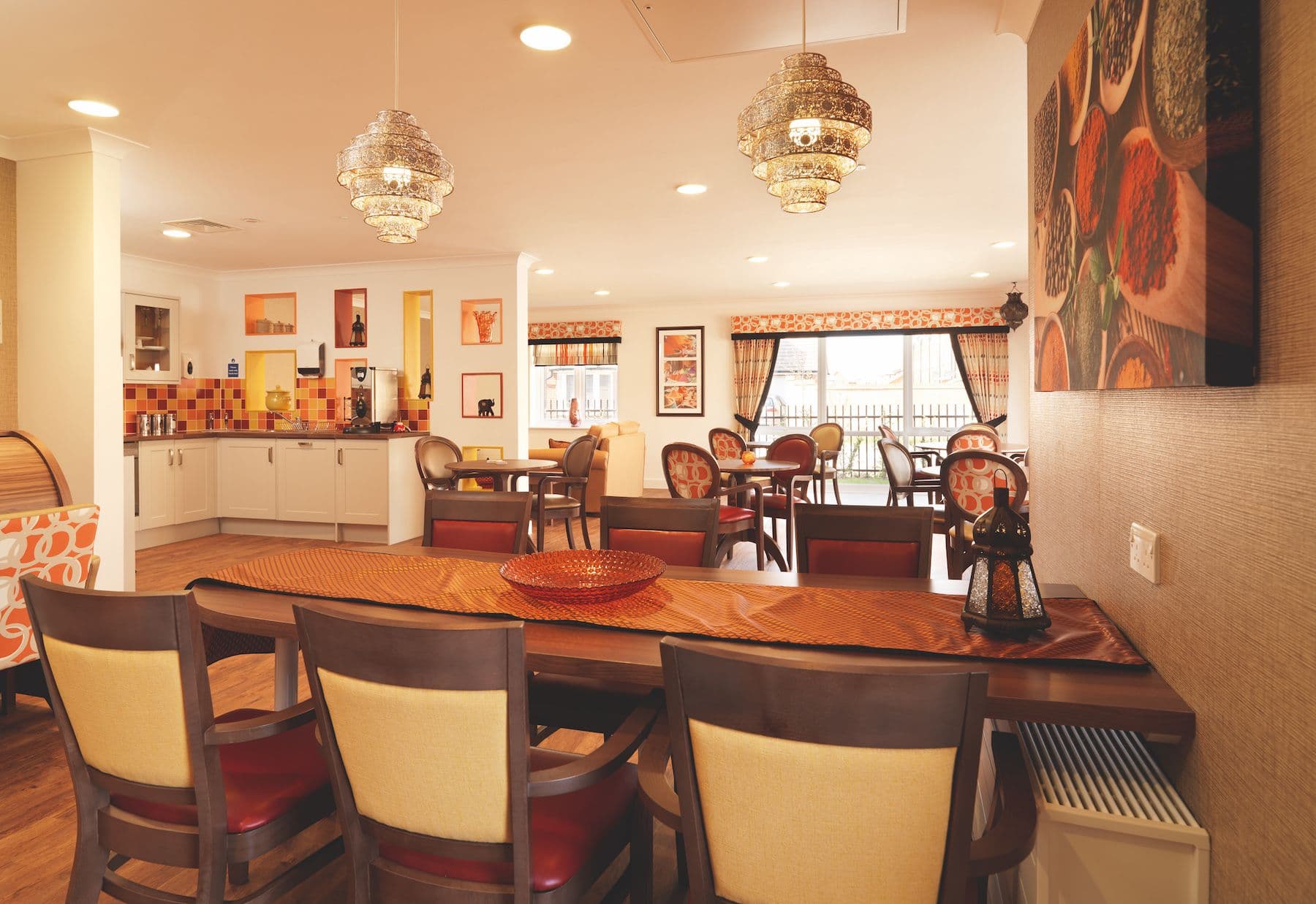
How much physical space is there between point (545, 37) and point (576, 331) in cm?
778

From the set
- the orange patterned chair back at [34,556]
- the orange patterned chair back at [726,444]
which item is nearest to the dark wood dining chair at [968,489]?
the orange patterned chair back at [726,444]

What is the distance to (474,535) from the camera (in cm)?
271

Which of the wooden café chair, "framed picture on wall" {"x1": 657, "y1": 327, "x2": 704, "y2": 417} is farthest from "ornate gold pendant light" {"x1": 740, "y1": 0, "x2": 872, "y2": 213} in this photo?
"framed picture on wall" {"x1": 657, "y1": 327, "x2": 704, "y2": 417}

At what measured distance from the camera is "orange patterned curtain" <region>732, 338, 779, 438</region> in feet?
32.2

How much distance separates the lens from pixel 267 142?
12.7 ft

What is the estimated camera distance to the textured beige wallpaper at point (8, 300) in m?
3.84

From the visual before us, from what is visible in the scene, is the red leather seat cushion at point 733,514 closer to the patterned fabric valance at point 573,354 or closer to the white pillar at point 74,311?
the white pillar at point 74,311

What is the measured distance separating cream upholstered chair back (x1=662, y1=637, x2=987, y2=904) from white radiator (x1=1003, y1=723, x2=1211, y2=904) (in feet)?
0.97

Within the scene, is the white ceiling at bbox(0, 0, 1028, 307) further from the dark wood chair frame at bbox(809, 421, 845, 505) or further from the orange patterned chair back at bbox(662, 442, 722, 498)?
the dark wood chair frame at bbox(809, 421, 845, 505)

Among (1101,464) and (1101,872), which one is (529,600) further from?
(1101,464)

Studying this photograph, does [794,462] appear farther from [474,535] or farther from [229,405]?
[229,405]

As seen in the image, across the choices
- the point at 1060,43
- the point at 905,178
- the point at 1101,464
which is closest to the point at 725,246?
the point at 905,178

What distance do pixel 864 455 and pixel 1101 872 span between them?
9.09m

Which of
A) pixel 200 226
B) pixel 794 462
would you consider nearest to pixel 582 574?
pixel 794 462
